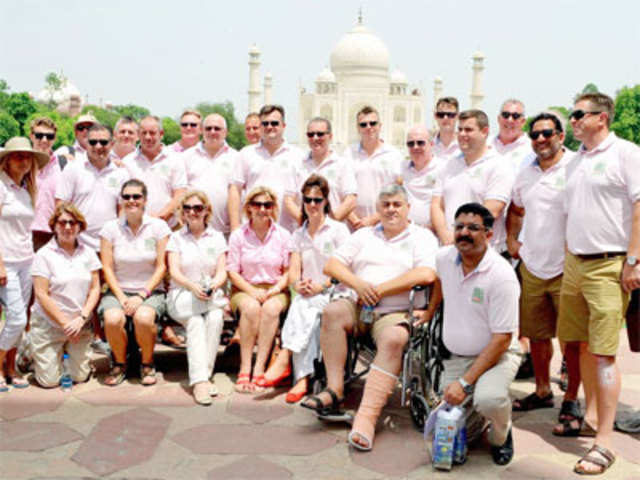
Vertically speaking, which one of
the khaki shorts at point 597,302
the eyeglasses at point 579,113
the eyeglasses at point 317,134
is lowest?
the khaki shorts at point 597,302

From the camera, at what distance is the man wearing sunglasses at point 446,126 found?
628cm

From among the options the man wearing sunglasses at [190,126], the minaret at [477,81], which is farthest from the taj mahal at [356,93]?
the man wearing sunglasses at [190,126]

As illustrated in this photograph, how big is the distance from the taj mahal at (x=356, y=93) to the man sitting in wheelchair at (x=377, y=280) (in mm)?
54714

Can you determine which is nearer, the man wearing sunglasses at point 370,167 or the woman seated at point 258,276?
the woman seated at point 258,276

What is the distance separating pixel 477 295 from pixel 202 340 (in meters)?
2.30

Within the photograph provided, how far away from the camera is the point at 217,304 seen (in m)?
5.24

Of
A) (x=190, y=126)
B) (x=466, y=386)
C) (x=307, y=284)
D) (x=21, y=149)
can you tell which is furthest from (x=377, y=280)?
(x=190, y=126)

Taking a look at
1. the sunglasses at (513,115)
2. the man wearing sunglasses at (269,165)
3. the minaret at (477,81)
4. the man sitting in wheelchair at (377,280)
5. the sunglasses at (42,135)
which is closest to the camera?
the man sitting in wheelchair at (377,280)

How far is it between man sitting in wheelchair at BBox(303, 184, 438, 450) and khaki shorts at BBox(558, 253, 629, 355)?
92cm

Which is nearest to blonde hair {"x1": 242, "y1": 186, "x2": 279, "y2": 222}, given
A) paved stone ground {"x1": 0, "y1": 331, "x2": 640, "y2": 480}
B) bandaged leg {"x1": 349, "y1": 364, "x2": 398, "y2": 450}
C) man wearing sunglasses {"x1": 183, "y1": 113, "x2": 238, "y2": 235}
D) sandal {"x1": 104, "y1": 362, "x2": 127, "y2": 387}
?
man wearing sunglasses {"x1": 183, "y1": 113, "x2": 238, "y2": 235}

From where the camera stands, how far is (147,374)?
5160mm

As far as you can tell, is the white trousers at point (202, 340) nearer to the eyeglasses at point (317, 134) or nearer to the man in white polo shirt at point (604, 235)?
the eyeglasses at point (317, 134)

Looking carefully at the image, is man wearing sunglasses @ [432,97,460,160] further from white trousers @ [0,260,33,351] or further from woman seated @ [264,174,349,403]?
white trousers @ [0,260,33,351]

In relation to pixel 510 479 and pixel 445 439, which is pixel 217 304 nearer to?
pixel 445 439
